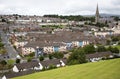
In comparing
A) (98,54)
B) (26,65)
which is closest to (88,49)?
(98,54)

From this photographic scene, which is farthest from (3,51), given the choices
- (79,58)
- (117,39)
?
(117,39)

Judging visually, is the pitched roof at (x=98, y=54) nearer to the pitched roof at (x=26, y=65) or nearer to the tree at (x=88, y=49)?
the tree at (x=88, y=49)

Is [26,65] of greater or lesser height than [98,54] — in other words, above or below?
above

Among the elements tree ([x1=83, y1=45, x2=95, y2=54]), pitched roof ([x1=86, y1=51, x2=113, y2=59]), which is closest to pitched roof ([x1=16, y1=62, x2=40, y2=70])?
pitched roof ([x1=86, y1=51, x2=113, y2=59])

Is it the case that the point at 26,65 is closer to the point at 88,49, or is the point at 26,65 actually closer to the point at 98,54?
the point at 98,54

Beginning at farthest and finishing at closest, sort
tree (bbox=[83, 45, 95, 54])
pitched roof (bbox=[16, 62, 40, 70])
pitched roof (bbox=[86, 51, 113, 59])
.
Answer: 1. tree (bbox=[83, 45, 95, 54])
2. pitched roof (bbox=[86, 51, 113, 59])
3. pitched roof (bbox=[16, 62, 40, 70])

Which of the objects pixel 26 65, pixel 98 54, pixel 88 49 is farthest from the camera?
pixel 88 49

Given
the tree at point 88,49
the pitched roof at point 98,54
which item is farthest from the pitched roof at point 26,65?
the tree at point 88,49

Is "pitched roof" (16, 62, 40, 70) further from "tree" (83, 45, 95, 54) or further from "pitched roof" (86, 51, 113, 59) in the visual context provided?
"tree" (83, 45, 95, 54)

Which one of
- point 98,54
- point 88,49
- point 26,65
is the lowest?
point 98,54

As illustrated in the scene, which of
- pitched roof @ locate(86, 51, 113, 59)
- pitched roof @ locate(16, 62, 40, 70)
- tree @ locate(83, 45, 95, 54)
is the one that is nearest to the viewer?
pitched roof @ locate(16, 62, 40, 70)

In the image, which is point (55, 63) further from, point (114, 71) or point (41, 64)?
point (114, 71)
